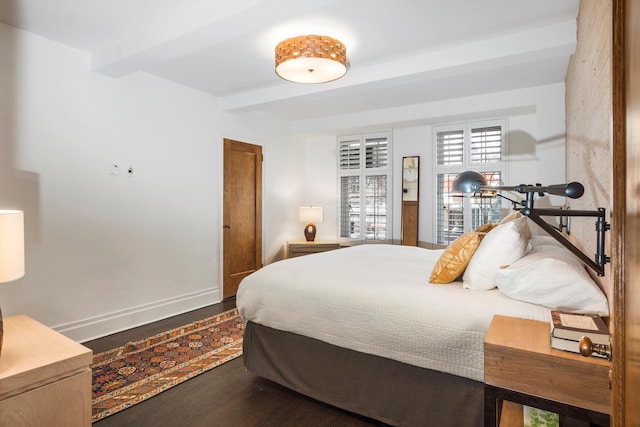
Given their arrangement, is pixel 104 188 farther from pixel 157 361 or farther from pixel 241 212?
pixel 241 212

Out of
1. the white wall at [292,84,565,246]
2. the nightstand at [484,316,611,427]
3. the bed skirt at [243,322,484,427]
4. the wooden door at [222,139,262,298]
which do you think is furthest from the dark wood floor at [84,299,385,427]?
the white wall at [292,84,565,246]

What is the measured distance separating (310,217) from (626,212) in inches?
199

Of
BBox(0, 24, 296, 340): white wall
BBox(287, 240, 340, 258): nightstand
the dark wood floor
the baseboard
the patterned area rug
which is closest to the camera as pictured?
the dark wood floor

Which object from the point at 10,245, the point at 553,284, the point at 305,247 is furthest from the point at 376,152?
the point at 10,245

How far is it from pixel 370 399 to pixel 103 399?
164 centimetres

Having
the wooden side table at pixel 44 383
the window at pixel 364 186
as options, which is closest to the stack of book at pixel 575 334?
the wooden side table at pixel 44 383

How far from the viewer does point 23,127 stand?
9.54 ft

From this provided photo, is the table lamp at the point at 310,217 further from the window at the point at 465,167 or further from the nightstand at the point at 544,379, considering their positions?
the nightstand at the point at 544,379

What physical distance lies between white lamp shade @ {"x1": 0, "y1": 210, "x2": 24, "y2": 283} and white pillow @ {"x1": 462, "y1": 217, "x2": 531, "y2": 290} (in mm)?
2217

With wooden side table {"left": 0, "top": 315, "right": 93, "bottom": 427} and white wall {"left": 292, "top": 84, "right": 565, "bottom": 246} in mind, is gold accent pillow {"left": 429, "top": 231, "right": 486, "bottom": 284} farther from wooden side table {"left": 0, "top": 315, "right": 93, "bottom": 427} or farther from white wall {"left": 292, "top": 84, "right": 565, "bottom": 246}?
Answer: white wall {"left": 292, "top": 84, "right": 565, "bottom": 246}

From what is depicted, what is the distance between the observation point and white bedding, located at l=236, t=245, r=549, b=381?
1.75m

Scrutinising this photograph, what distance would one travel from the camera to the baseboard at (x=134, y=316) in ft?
10.7

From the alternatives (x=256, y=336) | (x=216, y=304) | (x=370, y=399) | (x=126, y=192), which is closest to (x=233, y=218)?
(x=216, y=304)

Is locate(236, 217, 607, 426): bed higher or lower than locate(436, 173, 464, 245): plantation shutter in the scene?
lower
